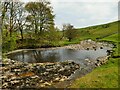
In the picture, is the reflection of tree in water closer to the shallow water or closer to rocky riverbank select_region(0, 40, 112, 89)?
the shallow water

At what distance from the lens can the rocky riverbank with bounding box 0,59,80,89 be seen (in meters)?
25.9

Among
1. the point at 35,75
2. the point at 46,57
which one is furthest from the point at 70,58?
the point at 35,75

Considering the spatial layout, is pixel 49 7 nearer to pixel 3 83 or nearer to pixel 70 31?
pixel 70 31

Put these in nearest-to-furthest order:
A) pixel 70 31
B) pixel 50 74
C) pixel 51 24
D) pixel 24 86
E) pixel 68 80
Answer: pixel 24 86
pixel 68 80
pixel 50 74
pixel 51 24
pixel 70 31

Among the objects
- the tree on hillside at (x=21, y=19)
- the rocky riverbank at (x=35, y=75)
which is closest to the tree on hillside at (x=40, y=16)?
the tree on hillside at (x=21, y=19)

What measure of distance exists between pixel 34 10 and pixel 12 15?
931 cm

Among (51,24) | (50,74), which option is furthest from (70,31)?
(50,74)

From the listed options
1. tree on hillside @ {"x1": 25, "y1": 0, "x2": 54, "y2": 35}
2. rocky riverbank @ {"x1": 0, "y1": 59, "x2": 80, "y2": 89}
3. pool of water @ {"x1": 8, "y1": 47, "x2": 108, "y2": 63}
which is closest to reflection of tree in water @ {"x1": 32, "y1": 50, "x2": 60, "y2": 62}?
pool of water @ {"x1": 8, "y1": 47, "x2": 108, "y2": 63}

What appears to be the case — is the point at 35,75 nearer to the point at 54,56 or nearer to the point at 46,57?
the point at 46,57

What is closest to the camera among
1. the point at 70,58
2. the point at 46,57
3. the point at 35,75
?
the point at 35,75

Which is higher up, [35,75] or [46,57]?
[46,57]

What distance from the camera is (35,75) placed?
30094 mm

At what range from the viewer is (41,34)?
82438 mm

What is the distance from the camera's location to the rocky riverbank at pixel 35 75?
1018 inches
